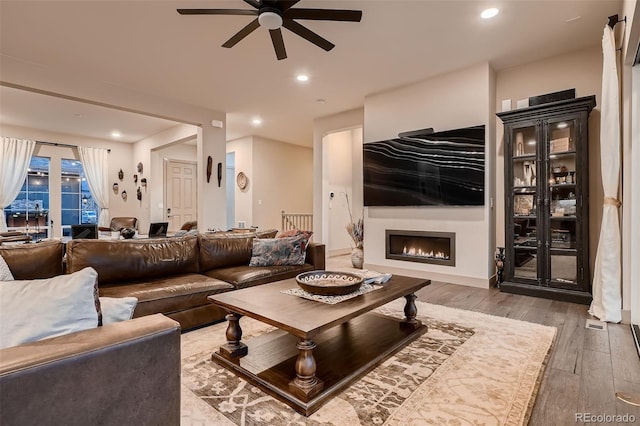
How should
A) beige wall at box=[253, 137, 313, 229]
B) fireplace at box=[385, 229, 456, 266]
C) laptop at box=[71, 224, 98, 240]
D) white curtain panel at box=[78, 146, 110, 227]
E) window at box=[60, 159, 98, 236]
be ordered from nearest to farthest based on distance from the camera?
laptop at box=[71, 224, 98, 240] → fireplace at box=[385, 229, 456, 266] → window at box=[60, 159, 98, 236] → white curtain panel at box=[78, 146, 110, 227] → beige wall at box=[253, 137, 313, 229]

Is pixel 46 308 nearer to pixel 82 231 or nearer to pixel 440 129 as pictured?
pixel 82 231

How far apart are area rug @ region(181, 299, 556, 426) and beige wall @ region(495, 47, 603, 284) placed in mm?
1991

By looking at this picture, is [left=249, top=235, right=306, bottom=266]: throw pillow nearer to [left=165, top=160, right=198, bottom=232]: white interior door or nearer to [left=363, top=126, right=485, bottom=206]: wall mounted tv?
[left=363, top=126, right=485, bottom=206]: wall mounted tv

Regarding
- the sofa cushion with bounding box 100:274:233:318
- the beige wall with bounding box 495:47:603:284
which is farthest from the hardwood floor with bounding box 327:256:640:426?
the sofa cushion with bounding box 100:274:233:318

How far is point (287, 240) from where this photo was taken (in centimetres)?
365

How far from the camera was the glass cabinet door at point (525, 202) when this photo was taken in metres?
3.81

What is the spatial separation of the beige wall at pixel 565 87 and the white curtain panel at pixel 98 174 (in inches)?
343

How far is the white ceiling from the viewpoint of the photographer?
3.01 m

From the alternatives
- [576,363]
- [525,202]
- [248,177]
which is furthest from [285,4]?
[248,177]

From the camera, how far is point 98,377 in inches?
37.7

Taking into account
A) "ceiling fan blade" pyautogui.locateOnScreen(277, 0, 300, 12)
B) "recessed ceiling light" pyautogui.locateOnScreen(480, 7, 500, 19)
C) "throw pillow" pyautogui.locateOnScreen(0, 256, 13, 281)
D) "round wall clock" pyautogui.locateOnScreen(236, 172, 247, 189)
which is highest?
"recessed ceiling light" pyautogui.locateOnScreen(480, 7, 500, 19)

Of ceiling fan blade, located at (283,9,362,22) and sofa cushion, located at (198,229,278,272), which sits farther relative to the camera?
sofa cushion, located at (198,229,278,272)

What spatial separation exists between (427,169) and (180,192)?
22.2 ft

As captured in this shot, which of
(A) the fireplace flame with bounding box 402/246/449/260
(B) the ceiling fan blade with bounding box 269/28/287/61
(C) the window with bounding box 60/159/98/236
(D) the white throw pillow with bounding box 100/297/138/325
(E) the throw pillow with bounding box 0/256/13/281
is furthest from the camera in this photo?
(C) the window with bounding box 60/159/98/236
